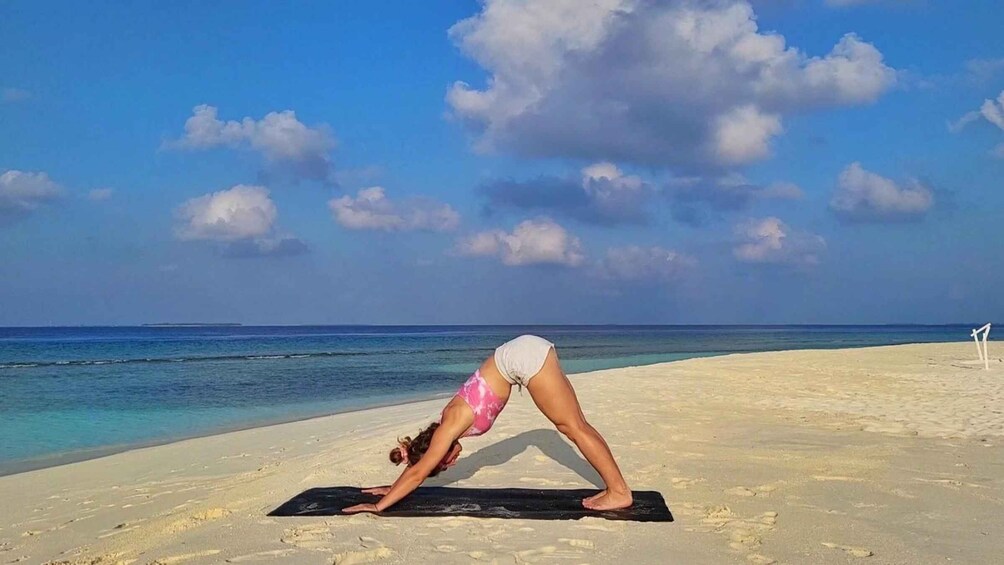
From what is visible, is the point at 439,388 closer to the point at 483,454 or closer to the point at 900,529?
the point at 483,454

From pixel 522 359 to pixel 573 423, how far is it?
0.62 metres

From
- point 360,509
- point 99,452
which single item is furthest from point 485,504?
point 99,452

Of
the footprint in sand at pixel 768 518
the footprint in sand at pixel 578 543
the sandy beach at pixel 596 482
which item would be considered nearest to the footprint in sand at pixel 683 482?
the sandy beach at pixel 596 482

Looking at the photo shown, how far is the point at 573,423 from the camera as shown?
216 inches

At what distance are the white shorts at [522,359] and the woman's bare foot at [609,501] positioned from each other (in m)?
1.06

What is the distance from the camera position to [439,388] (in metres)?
21.9

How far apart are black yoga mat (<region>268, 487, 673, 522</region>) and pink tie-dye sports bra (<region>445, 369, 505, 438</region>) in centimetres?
62

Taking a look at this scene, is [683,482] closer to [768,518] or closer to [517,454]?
[768,518]

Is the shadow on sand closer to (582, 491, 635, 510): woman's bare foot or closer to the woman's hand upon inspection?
(582, 491, 635, 510): woman's bare foot

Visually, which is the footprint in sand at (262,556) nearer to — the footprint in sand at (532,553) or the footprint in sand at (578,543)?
the footprint in sand at (532,553)

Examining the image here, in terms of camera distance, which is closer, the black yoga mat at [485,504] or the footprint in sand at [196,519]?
the black yoga mat at [485,504]

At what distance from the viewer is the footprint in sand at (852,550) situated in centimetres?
464

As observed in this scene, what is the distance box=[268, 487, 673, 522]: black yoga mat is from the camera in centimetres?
542

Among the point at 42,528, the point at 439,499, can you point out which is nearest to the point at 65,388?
the point at 42,528
